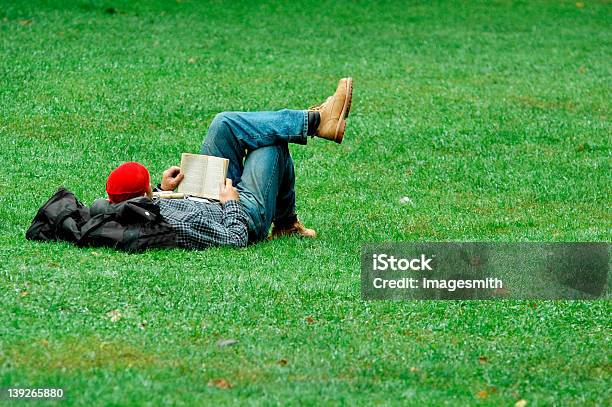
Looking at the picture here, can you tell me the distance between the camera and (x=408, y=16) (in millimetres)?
18766

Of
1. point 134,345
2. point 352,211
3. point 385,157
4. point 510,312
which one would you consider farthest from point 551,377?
point 385,157

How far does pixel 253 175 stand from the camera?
26.5ft

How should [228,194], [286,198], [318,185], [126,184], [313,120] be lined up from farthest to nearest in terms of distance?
[318,185] < [286,198] < [313,120] < [228,194] < [126,184]

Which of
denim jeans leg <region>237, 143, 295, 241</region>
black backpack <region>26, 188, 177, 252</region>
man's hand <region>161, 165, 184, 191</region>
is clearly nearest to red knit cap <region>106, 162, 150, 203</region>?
black backpack <region>26, 188, 177, 252</region>

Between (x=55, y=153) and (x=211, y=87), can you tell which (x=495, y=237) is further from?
(x=211, y=87)

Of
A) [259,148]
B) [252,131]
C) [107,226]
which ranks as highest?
[252,131]

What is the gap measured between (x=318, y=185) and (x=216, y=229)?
2840 millimetres

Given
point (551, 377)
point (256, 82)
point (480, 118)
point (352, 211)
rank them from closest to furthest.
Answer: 1. point (551, 377)
2. point (352, 211)
3. point (480, 118)
4. point (256, 82)

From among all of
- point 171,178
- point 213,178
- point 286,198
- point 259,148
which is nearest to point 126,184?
point 171,178

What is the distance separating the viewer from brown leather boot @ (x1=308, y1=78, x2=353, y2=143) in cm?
816

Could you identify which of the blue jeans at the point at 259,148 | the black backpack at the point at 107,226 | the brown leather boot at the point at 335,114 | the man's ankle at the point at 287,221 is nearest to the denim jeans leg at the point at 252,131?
the blue jeans at the point at 259,148

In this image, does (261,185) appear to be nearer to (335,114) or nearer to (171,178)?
(171,178)

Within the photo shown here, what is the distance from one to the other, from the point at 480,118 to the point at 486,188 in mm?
2583

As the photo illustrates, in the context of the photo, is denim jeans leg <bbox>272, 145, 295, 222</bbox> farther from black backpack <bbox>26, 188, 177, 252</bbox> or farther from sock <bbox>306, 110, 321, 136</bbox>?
black backpack <bbox>26, 188, 177, 252</bbox>
